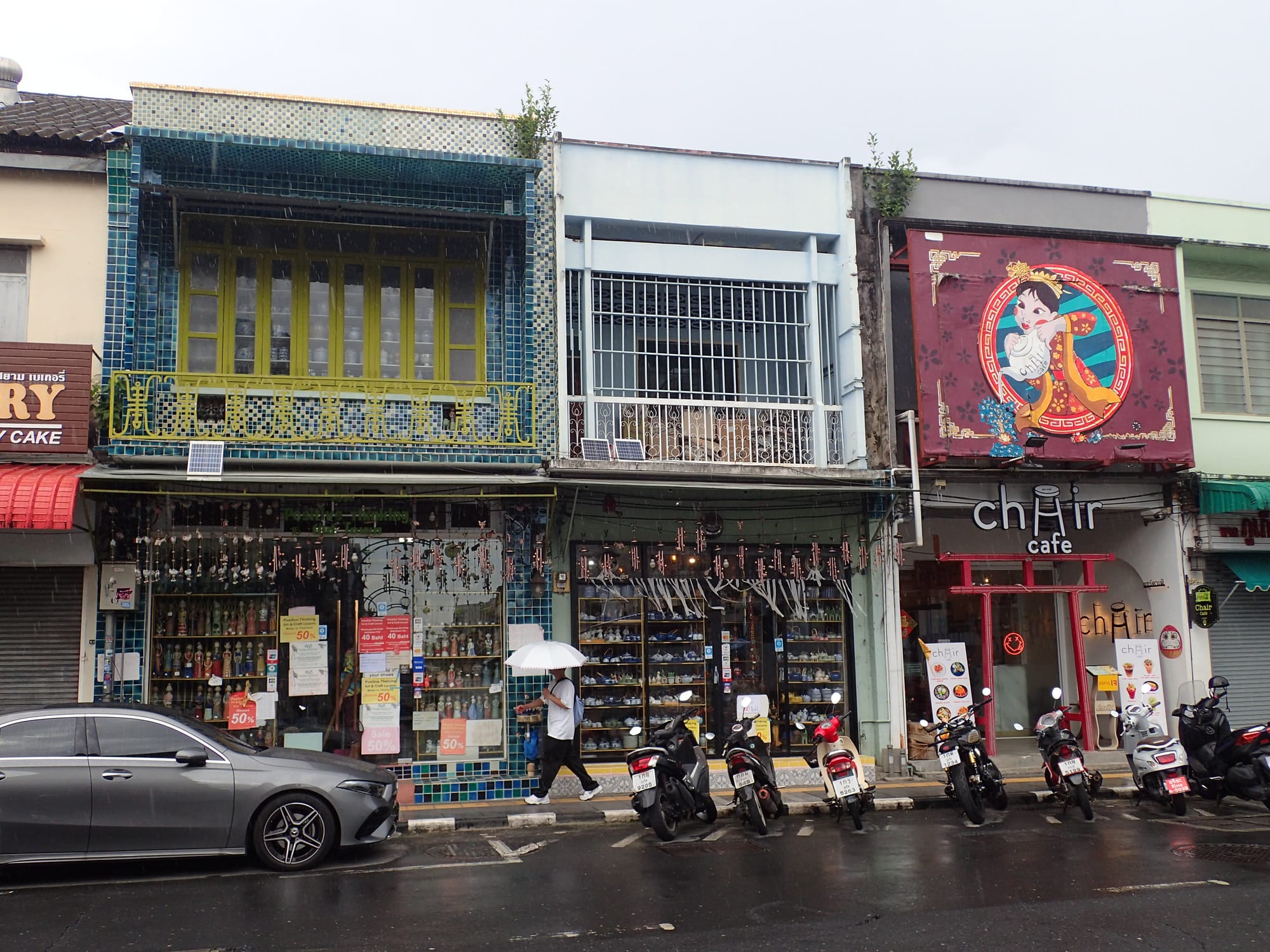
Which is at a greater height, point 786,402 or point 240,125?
point 240,125

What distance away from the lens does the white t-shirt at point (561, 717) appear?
12.5 metres

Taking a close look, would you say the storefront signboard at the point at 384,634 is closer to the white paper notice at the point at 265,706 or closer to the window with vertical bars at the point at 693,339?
the white paper notice at the point at 265,706

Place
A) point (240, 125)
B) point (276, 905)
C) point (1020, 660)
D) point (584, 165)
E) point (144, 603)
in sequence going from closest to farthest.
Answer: point (276, 905) → point (144, 603) → point (240, 125) → point (584, 165) → point (1020, 660)

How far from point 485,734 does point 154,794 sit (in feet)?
16.8

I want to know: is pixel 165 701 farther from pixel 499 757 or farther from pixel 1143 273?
pixel 1143 273

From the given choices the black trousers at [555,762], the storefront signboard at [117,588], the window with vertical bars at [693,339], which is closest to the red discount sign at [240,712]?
the storefront signboard at [117,588]

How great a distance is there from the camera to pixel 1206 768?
38.2 feet

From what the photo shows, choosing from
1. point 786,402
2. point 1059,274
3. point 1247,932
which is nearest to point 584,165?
point 786,402

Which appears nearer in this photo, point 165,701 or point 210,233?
point 165,701

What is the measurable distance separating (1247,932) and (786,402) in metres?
9.24

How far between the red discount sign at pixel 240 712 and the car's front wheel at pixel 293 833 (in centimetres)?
412

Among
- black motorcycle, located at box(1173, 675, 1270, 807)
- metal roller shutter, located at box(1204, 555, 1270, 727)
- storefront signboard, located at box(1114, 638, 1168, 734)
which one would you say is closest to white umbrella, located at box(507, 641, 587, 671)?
black motorcycle, located at box(1173, 675, 1270, 807)

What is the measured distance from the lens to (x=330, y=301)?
547 inches

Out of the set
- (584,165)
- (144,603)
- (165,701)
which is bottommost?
(165,701)
